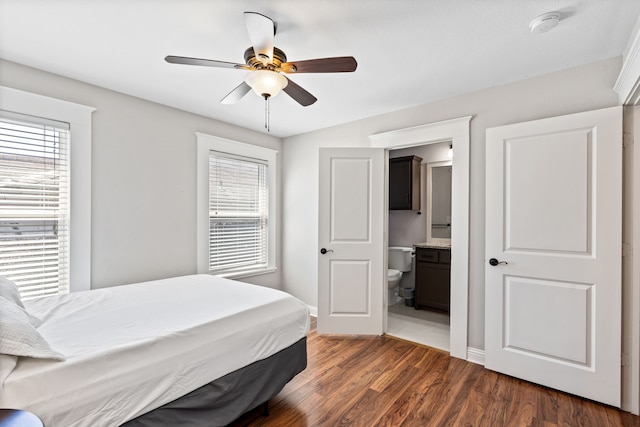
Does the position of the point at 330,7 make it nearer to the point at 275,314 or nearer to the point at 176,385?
the point at 275,314

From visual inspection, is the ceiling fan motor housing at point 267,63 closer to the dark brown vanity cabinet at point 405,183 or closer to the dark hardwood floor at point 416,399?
the dark hardwood floor at point 416,399

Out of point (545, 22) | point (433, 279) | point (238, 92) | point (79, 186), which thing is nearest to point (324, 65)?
point (238, 92)

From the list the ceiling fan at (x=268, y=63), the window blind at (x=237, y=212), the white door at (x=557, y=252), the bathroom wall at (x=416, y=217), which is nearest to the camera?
the ceiling fan at (x=268, y=63)

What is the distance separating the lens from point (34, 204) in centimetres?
226

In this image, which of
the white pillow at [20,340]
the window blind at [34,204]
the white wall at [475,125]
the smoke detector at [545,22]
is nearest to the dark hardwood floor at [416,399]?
the white wall at [475,125]

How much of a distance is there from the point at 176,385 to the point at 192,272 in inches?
76.2

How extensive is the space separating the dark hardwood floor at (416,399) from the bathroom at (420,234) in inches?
46.6

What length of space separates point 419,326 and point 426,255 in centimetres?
95

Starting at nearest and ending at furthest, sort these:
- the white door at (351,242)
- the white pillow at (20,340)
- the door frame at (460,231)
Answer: the white pillow at (20,340)
the door frame at (460,231)
the white door at (351,242)

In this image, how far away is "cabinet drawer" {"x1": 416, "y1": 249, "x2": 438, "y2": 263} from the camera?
3885 mm

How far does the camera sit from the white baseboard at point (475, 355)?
8.52 ft

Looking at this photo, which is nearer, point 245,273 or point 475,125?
point 475,125

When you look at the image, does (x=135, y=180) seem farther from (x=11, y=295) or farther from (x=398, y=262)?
Answer: (x=398, y=262)

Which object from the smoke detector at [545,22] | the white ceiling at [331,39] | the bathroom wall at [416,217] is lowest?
the bathroom wall at [416,217]
